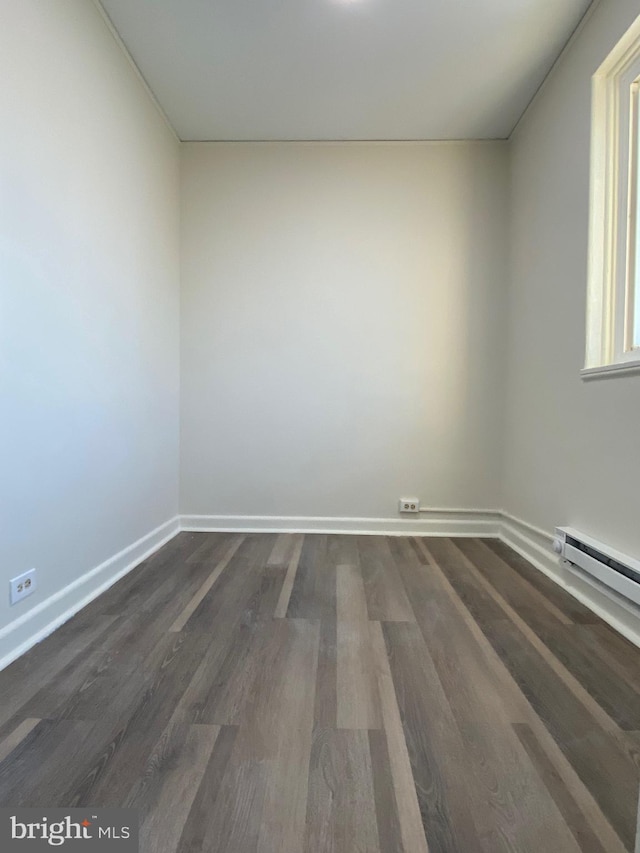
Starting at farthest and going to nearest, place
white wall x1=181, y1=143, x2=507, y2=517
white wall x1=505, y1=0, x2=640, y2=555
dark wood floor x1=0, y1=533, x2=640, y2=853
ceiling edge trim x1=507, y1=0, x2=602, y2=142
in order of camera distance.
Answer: white wall x1=181, y1=143, x2=507, y2=517, ceiling edge trim x1=507, y1=0, x2=602, y2=142, white wall x1=505, y1=0, x2=640, y2=555, dark wood floor x1=0, y1=533, x2=640, y2=853

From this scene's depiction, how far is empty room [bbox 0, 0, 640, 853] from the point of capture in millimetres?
1141

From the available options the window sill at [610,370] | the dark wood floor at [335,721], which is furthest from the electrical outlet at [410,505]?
the window sill at [610,370]

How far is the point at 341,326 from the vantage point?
11.0ft

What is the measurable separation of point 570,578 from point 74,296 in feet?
8.71

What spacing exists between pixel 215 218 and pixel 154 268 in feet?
2.31

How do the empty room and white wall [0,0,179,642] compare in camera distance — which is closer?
the empty room

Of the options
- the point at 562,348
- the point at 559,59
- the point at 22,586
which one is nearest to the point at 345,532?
the point at 562,348

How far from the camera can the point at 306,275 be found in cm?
336

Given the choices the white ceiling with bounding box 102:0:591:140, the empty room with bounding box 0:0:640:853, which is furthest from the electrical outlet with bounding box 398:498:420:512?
the white ceiling with bounding box 102:0:591:140

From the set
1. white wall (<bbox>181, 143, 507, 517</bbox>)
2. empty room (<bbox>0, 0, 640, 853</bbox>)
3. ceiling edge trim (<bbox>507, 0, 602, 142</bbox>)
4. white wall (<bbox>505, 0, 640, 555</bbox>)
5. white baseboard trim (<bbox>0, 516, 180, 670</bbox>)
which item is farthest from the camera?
white wall (<bbox>181, 143, 507, 517</bbox>)

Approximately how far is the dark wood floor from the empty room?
0.01 meters

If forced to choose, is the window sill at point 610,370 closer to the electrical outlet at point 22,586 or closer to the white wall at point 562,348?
the white wall at point 562,348

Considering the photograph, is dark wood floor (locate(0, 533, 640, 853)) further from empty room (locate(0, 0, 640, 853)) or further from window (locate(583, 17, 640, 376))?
window (locate(583, 17, 640, 376))

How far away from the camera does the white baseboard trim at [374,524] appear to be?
3.37 m
